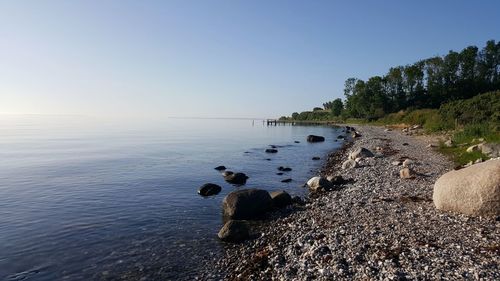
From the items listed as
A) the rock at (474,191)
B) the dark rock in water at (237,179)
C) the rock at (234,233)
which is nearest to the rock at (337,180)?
the dark rock in water at (237,179)

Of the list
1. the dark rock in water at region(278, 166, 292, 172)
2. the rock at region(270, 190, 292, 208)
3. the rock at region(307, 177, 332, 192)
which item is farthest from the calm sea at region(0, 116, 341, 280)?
the rock at region(270, 190, 292, 208)

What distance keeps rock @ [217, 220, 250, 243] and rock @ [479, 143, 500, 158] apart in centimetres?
2113

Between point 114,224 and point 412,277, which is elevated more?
point 412,277

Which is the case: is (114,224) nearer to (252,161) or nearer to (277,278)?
(277,278)

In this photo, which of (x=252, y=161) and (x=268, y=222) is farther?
(x=252, y=161)

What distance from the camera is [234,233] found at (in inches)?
679

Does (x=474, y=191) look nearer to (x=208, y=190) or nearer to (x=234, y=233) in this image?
(x=234, y=233)

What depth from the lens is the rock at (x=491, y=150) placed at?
27.5 metres

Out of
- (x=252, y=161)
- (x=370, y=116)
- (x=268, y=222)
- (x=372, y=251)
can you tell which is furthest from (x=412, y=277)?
(x=370, y=116)

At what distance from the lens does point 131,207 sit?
80.9ft

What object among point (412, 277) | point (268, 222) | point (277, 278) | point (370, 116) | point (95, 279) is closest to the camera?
point (412, 277)

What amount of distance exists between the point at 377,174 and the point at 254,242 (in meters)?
16.2

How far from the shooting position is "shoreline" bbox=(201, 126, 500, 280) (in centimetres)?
1142

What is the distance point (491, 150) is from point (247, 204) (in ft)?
67.1
